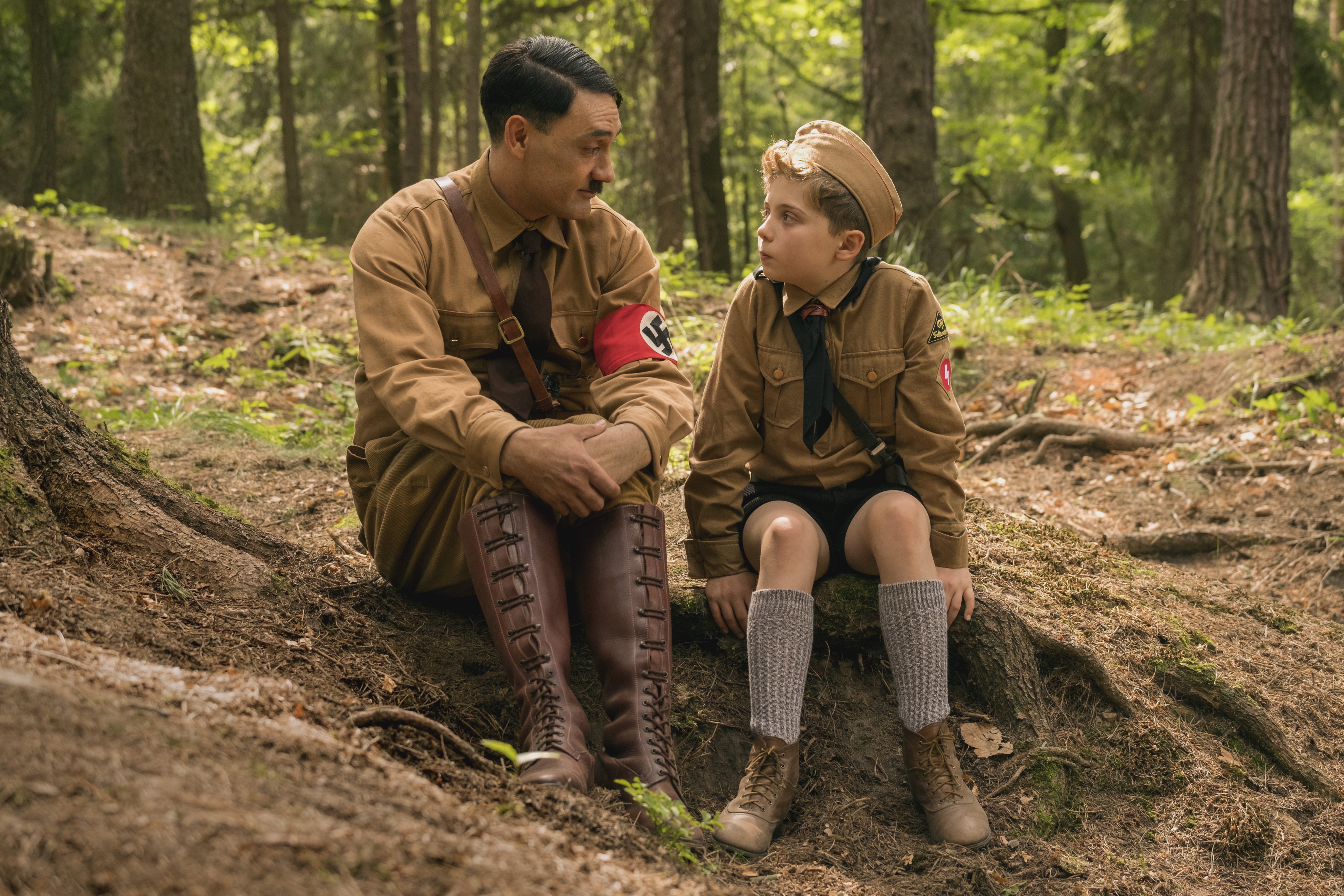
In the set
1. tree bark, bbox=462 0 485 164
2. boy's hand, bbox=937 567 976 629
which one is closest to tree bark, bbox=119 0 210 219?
tree bark, bbox=462 0 485 164

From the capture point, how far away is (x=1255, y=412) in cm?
559

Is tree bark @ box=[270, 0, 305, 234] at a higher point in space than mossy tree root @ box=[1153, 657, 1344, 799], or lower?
higher

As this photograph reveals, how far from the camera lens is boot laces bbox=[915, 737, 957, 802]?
2.51 m

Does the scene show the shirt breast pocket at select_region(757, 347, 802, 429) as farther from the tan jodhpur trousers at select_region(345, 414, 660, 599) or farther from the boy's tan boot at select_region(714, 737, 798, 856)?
the boy's tan boot at select_region(714, 737, 798, 856)

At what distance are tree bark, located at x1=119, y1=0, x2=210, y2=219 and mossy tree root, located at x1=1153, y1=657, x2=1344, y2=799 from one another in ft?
36.4

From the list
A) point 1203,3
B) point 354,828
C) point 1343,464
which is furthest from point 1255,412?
point 1203,3

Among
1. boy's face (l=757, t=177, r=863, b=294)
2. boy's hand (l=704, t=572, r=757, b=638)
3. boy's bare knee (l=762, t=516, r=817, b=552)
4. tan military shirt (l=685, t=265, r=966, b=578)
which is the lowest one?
boy's hand (l=704, t=572, r=757, b=638)

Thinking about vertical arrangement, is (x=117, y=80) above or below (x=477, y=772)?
above

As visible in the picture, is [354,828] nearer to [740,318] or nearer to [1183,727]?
[740,318]

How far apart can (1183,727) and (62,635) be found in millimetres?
2967

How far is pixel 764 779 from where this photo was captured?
2438 mm

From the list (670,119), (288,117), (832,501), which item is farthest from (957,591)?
(288,117)

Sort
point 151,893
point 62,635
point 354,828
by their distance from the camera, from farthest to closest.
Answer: point 62,635 < point 354,828 < point 151,893

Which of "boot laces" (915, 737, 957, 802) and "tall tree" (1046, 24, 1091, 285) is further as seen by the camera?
"tall tree" (1046, 24, 1091, 285)
